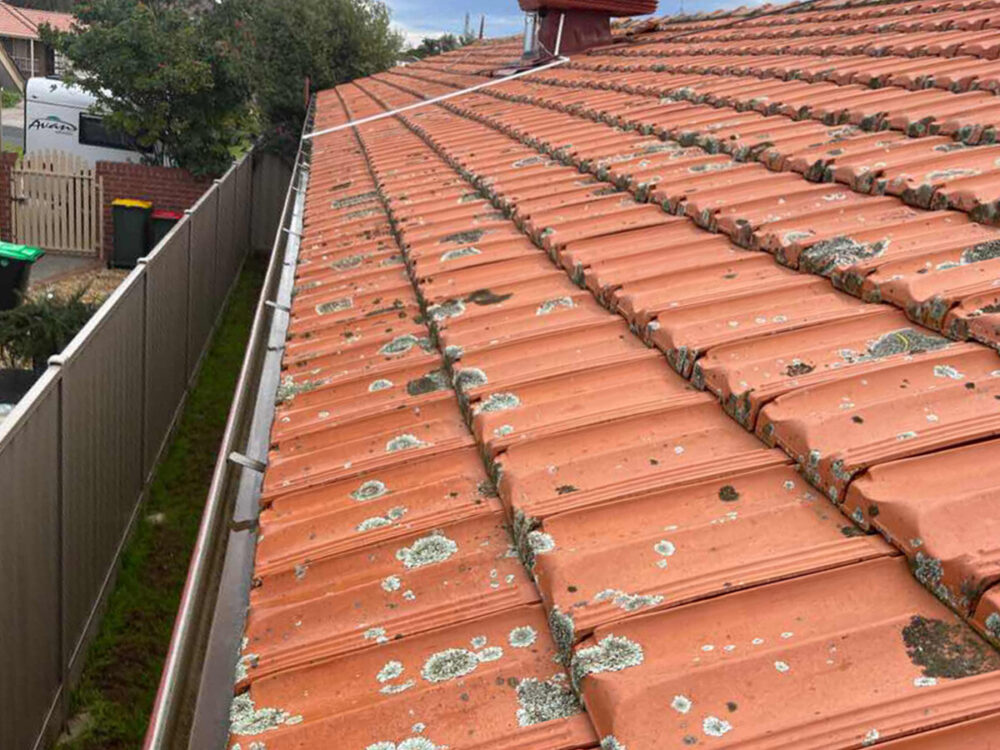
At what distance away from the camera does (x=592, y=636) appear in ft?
4.41

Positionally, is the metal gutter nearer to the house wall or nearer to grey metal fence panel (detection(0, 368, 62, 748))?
grey metal fence panel (detection(0, 368, 62, 748))

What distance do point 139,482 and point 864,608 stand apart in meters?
6.46

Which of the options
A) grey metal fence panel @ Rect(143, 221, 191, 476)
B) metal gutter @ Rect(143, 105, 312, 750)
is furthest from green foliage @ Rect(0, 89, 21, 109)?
metal gutter @ Rect(143, 105, 312, 750)

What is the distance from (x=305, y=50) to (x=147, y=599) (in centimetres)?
1646

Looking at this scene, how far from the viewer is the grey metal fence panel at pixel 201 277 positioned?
9570 mm

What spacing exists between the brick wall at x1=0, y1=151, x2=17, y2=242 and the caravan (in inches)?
157

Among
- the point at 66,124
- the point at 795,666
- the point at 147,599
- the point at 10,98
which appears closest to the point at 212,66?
the point at 66,124

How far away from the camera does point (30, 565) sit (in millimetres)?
4215

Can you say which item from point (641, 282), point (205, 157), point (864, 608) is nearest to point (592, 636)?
point (864, 608)

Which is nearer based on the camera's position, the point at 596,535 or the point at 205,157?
the point at 596,535

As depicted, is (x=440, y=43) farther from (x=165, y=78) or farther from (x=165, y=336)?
(x=165, y=336)

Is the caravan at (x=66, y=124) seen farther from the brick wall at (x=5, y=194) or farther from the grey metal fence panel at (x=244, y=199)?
the grey metal fence panel at (x=244, y=199)

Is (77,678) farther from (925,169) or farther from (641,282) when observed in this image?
(925,169)

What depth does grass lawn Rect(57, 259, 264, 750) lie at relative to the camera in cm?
484
